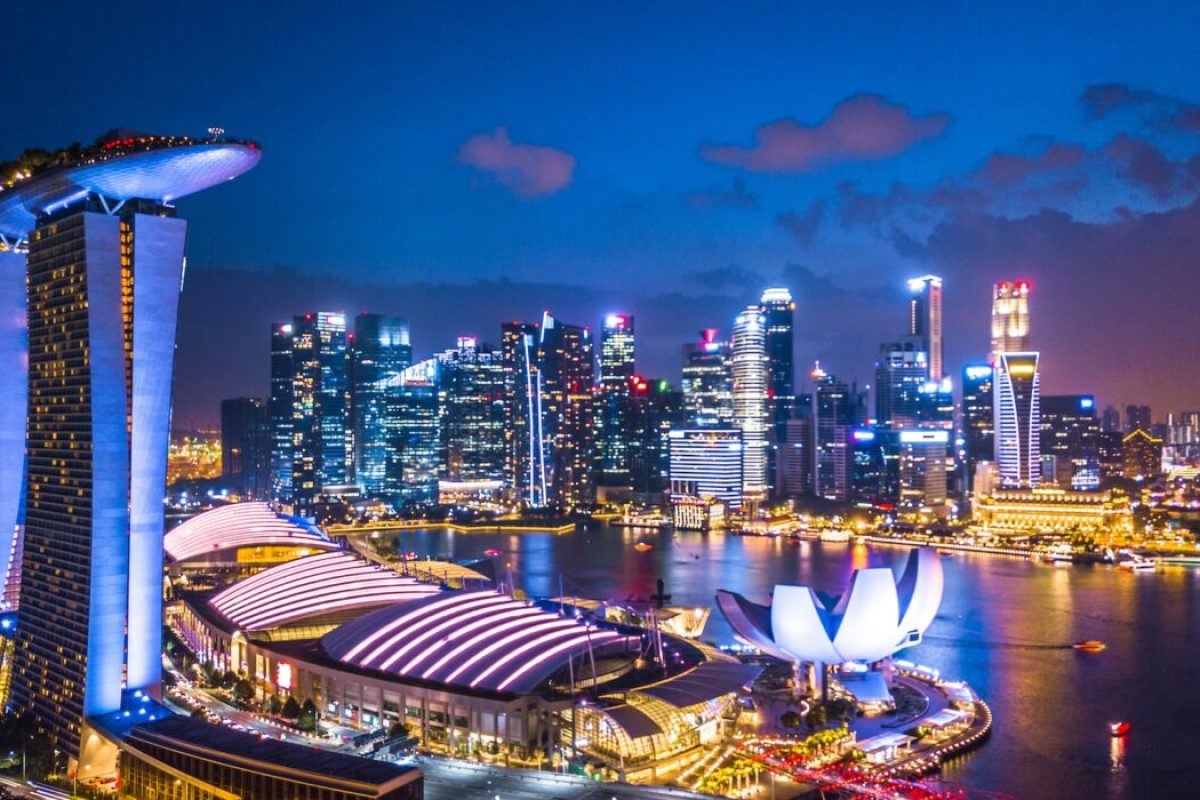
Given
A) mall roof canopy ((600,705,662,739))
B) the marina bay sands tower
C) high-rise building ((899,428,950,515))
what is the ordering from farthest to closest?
high-rise building ((899,428,950,515))
the marina bay sands tower
mall roof canopy ((600,705,662,739))

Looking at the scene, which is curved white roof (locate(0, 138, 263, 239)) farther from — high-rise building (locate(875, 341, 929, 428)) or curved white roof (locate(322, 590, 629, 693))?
high-rise building (locate(875, 341, 929, 428))

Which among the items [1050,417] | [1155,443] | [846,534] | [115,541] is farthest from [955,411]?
[115,541]

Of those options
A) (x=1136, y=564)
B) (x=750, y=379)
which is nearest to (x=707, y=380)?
(x=750, y=379)

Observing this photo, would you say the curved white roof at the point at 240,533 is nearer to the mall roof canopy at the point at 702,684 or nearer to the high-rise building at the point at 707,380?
the mall roof canopy at the point at 702,684

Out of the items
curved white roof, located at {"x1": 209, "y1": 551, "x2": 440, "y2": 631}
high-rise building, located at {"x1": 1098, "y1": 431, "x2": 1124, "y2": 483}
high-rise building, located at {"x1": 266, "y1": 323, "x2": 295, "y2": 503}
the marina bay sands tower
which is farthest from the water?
high-rise building, located at {"x1": 1098, "y1": 431, "x2": 1124, "y2": 483}

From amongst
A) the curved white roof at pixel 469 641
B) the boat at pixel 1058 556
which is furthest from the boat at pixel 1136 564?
the curved white roof at pixel 469 641
